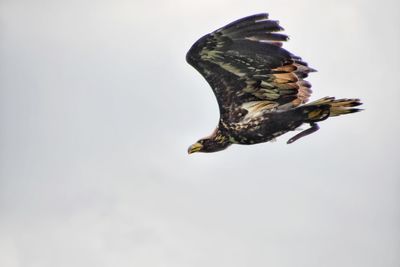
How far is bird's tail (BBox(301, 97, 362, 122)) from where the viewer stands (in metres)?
19.7

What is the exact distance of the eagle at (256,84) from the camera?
19547 mm

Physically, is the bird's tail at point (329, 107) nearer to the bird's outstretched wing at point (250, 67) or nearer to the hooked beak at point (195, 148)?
the bird's outstretched wing at point (250, 67)

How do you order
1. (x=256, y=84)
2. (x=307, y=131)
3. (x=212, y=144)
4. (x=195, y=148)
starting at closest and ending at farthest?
(x=307, y=131) → (x=256, y=84) → (x=212, y=144) → (x=195, y=148)

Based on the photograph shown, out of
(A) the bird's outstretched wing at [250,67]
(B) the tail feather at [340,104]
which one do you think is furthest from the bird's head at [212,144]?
(B) the tail feather at [340,104]

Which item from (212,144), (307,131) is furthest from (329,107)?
(212,144)

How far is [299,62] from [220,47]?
129 cm

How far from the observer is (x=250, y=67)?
66.0 feet

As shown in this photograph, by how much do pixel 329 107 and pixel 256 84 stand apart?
1268 millimetres

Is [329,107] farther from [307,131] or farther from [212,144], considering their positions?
[212,144]

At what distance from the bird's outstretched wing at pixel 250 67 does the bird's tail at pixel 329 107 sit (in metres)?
0.63

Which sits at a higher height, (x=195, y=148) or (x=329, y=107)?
(x=195, y=148)

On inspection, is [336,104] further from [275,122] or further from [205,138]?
[205,138]

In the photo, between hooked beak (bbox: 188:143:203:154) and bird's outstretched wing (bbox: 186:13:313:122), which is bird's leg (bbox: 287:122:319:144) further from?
hooked beak (bbox: 188:143:203:154)

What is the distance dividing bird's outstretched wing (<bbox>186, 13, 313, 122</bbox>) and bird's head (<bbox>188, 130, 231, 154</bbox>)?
0.43 metres
